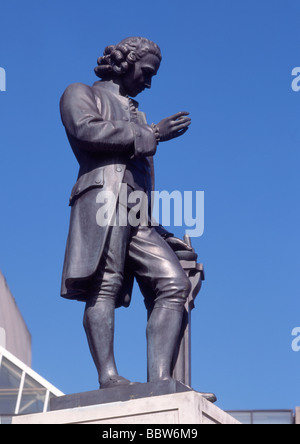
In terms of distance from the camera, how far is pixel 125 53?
9852mm

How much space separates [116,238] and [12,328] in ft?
119

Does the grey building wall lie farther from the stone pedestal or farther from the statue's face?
the stone pedestal

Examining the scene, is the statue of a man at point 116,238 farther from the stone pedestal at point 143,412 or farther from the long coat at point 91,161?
the stone pedestal at point 143,412

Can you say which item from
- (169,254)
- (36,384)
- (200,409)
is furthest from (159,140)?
(36,384)

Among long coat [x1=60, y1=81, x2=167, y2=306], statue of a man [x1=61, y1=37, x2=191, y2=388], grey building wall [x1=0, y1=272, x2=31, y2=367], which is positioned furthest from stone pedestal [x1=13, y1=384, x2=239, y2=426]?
grey building wall [x1=0, y1=272, x2=31, y2=367]

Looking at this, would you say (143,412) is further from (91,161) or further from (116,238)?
(91,161)

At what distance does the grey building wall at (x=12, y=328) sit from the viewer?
42.2 m

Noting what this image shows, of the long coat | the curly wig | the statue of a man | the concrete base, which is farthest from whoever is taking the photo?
the curly wig

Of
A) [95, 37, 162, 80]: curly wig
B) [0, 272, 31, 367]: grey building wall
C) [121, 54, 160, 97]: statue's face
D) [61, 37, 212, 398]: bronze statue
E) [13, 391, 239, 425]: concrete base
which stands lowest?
[13, 391, 239, 425]: concrete base

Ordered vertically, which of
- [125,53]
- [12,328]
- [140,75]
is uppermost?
[12,328]

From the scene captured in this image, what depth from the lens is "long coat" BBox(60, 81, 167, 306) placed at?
919 cm

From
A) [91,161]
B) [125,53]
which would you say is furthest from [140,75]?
[91,161]

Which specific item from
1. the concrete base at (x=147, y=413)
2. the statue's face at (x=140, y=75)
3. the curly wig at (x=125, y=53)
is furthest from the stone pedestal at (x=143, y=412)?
the curly wig at (x=125, y=53)

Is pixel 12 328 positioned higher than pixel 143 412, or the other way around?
pixel 12 328
